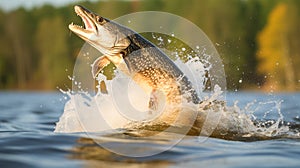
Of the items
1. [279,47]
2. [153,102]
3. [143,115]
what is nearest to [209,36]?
[279,47]

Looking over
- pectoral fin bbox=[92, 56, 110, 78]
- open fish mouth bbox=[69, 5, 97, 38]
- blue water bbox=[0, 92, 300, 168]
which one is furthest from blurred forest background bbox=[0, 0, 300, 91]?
blue water bbox=[0, 92, 300, 168]

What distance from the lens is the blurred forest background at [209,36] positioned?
1471 inches

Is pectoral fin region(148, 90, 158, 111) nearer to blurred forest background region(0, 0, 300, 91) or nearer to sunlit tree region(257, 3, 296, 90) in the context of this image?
blurred forest background region(0, 0, 300, 91)

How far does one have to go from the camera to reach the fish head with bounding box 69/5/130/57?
5.87 meters

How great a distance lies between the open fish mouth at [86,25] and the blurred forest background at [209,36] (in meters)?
19.9

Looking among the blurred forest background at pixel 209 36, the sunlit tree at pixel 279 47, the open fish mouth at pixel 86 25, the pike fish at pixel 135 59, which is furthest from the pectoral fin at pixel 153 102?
the sunlit tree at pixel 279 47

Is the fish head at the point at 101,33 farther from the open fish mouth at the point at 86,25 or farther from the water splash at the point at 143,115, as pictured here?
the water splash at the point at 143,115

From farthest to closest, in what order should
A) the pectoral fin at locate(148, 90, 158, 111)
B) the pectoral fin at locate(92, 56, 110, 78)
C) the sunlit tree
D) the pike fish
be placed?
1. the sunlit tree
2. the pectoral fin at locate(148, 90, 158, 111)
3. the pectoral fin at locate(92, 56, 110, 78)
4. the pike fish

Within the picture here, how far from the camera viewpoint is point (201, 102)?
664cm

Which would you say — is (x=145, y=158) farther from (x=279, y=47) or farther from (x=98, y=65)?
(x=279, y=47)

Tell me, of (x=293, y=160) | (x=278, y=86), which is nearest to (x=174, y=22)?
(x=278, y=86)

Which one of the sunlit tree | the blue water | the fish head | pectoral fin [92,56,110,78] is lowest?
the blue water

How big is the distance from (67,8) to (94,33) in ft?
197

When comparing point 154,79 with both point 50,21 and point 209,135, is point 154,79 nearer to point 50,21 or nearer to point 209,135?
point 209,135
